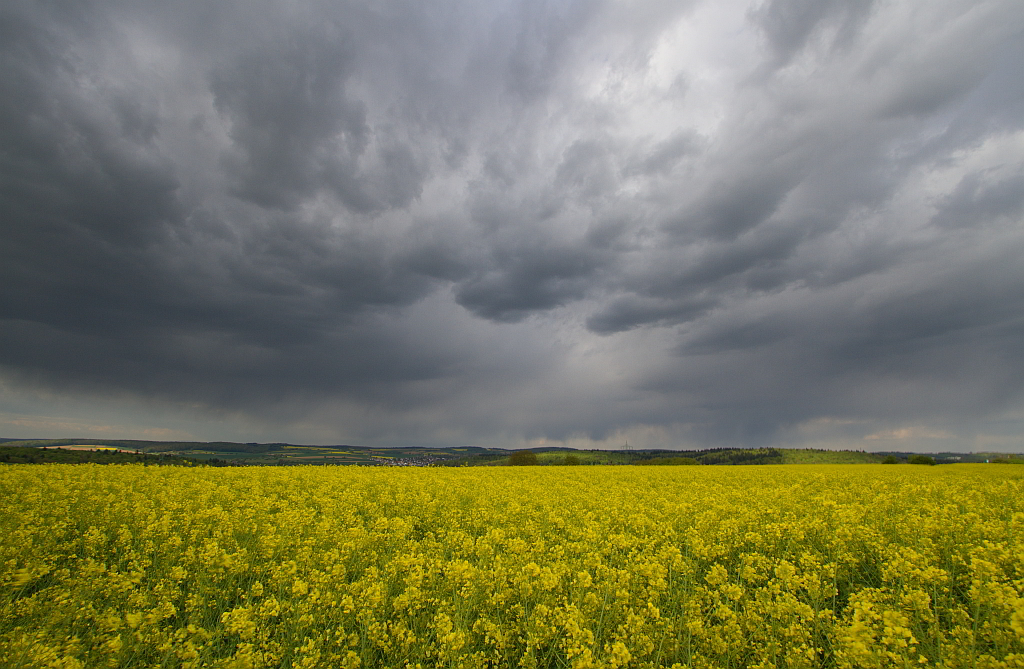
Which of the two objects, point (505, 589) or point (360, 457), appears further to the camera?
point (360, 457)

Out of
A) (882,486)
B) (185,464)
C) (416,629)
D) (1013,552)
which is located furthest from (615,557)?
(185,464)

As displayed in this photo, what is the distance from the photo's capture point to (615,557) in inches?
331

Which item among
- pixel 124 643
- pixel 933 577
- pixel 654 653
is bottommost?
pixel 654 653

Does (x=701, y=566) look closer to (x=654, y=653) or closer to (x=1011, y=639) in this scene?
(x=654, y=653)

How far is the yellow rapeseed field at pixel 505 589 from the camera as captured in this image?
17.5 ft

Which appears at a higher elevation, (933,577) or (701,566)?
(933,577)

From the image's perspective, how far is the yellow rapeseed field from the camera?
17.5 feet

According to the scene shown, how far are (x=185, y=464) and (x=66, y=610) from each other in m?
22.6

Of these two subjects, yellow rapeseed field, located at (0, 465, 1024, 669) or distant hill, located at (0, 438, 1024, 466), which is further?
distant hill, located at (0, 438, 1024, 466)

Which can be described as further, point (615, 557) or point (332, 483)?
point (332, 483)

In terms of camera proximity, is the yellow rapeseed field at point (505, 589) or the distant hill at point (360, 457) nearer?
the yellow rapeseed field at point (505, 589)

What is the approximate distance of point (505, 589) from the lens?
678 cm

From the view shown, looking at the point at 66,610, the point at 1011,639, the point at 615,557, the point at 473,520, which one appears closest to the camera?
the point at 1011,639

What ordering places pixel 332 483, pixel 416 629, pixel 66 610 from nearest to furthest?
pixel 66 610 < pixel 416 629 < pixel 332 483
